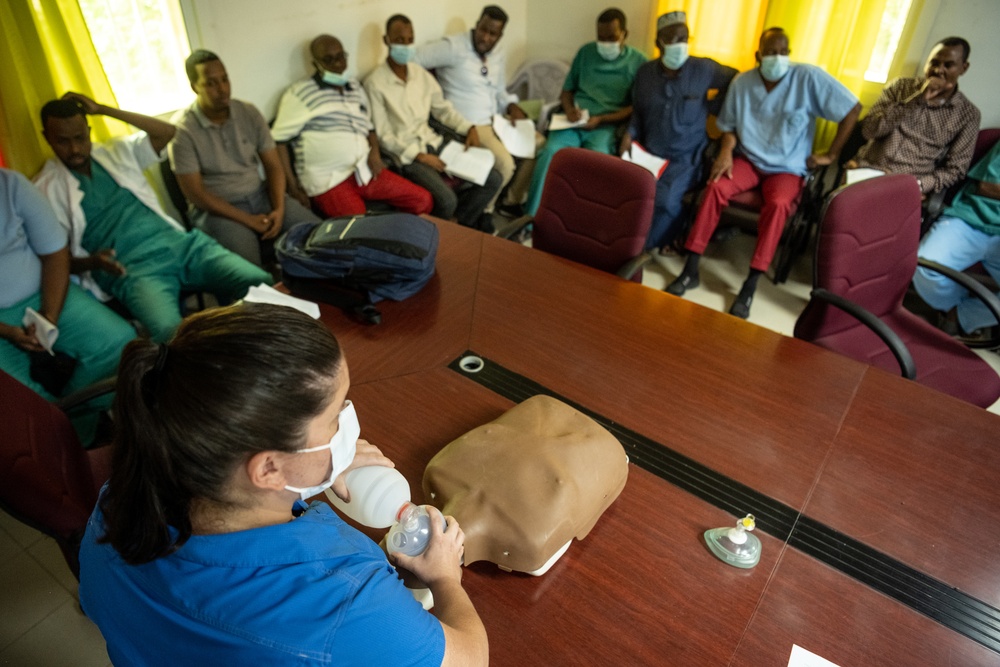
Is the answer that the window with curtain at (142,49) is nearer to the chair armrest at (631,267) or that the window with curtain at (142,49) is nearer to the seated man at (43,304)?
the seated man at (43,304)

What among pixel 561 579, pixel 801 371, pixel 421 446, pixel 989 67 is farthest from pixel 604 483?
pixel 989 67

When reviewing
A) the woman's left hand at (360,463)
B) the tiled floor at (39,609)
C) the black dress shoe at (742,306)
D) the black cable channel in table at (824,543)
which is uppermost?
the woman's left hand at (360,463)

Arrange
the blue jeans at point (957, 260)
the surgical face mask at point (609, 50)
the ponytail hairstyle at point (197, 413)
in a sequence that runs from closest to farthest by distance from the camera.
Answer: the ponytail hairstyle at point (197, 413) → the blue jeans at point (957, 260) → the surgical face mask at point (609, 50)

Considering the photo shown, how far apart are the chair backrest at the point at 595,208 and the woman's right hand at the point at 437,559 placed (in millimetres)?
1515

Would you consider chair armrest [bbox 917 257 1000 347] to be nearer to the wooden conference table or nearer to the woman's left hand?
the wooden conference table

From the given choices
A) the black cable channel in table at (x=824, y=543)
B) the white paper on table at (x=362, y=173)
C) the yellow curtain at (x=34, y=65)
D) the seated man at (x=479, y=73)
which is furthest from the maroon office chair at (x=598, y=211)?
the yellow curtain at (x=34, y=65)

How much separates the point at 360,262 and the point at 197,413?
3.66 ft

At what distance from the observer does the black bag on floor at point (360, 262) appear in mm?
1772

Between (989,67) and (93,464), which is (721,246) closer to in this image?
(989,67)

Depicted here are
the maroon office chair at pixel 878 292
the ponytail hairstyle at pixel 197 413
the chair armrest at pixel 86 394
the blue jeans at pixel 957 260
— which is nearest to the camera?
the ponytail hairstyle at pixel 197 413

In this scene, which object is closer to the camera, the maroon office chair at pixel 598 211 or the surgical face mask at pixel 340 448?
the surgical face mask at pixel 340 448

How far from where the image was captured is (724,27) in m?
3.63

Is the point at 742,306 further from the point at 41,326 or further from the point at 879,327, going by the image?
the point at 41,326

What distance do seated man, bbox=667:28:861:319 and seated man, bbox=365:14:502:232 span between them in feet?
4.13
